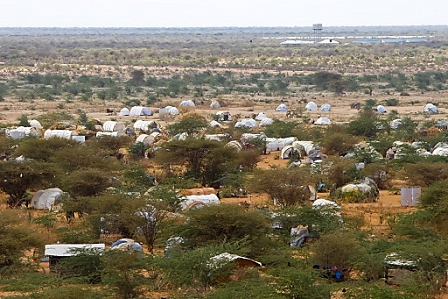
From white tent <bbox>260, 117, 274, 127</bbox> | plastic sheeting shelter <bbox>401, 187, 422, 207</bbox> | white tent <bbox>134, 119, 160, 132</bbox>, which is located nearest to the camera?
plastic sheeting shelter <bbox>401, 187, 422, 207</bbox>

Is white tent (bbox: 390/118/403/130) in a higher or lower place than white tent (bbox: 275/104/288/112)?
higher

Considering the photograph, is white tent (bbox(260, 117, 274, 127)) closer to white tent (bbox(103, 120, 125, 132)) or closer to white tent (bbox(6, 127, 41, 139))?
white tent (bbox(103, 120, 125, 132))

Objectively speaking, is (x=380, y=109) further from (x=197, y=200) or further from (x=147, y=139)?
(x=197, y=200)

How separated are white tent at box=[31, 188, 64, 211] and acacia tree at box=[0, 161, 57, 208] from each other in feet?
1.16

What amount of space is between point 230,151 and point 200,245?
11806 mm

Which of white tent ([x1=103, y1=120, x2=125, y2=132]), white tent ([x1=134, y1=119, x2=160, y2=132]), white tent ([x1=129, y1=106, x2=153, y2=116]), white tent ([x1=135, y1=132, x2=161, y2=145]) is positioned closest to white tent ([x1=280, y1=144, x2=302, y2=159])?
white tent ([x1=135, y1=132, x2=161, y2=145])

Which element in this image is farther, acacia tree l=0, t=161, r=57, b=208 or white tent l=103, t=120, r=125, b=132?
white tent l=103, t=120, r=125, b=132

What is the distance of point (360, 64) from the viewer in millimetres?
91938

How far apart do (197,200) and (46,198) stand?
173 inches

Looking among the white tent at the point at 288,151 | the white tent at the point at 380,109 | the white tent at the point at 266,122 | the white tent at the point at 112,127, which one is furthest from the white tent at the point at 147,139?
the white tent at the point at 380,109

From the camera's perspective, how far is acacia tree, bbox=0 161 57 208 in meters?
25.4

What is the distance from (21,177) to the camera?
83.5ft

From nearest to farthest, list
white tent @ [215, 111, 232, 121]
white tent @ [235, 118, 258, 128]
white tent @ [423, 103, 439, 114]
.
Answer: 1. white tent @ [235, 118, 258, 128]
2. white tent @ [215, 111, 232, 121]
3. white tent @ [423, 103, 439, 114]

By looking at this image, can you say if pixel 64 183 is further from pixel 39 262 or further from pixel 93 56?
pixel 93 56
